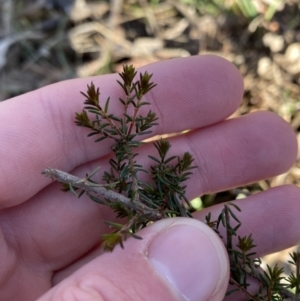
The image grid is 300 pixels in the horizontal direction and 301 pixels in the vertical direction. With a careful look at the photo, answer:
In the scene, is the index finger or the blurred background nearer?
the index finger

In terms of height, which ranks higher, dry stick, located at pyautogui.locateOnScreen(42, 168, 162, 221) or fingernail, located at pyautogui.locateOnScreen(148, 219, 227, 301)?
dry stick, located at pyautogui.locateOnScreen(42, 168, 162, 221)

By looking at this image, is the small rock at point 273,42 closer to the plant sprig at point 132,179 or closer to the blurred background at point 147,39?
the blurred background at point 147,39

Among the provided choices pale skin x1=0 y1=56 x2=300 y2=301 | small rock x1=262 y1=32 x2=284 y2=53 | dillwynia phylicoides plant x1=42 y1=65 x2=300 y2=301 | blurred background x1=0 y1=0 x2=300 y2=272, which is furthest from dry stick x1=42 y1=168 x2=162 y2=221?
small rock x1=262 y1=32 x2=284 y2=53

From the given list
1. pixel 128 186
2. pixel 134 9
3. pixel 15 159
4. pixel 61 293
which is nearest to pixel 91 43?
pixel 134 9

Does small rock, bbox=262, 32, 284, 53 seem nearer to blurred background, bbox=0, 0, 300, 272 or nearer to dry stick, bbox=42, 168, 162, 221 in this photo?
blurred background, bbox=0, 0, 300, 272

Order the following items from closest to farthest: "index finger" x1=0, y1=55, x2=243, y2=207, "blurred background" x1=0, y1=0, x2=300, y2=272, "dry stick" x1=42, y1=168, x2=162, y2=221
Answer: "dry stick" x1=42, y1=168, x2=162, y2=221 → "index finger" x1=0, y1=55, x2=243, y2=207 → "blurred background" x1=0, y1=0, x2=300, y2=272

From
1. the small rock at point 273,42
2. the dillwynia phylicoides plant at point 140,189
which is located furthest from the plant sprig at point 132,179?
the small rock at point 273,42

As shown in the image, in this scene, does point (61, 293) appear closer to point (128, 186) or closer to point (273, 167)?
point (128, 186)
